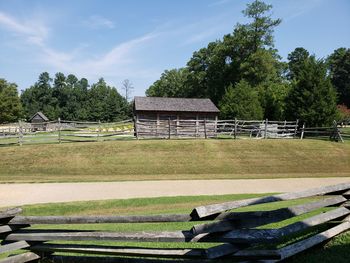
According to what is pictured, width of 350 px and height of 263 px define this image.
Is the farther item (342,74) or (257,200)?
(342,74)

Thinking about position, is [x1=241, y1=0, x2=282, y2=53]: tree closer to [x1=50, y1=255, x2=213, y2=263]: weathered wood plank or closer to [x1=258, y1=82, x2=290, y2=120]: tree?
[x1=258, y1=82, x2=290, y2=120]: tree

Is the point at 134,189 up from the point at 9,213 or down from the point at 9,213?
down

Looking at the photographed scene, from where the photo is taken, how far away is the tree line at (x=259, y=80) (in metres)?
36.8

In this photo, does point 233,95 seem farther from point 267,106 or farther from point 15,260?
point 15,260

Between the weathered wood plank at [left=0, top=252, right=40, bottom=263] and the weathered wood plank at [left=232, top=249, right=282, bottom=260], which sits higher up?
the weathered wood plank at [left=232, top=249, right=282, bottom=260]

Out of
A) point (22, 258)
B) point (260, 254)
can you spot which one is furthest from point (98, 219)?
point (260, 254)

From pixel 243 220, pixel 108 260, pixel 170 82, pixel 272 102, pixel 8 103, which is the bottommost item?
pixel 108 260

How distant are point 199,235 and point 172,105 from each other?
40.4 meters

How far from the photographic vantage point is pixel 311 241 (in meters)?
4.96

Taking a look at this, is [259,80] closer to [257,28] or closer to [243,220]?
[257,28]

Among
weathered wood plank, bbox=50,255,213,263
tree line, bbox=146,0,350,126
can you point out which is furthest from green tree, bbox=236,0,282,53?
weathered wood plank, bbox=50,255,213,263

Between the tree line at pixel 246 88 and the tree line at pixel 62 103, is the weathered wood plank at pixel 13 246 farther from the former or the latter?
the tree line at pixel 62 103

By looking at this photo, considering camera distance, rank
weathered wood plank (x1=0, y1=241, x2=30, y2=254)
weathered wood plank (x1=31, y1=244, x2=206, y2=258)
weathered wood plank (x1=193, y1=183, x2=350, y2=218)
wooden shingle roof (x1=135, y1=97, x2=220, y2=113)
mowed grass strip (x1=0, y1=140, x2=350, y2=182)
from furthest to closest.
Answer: wooden shingle roof (x1=135, y1=97, x2=220, y2=113) → mowed grass strip (x1=0, y1=140, x2=350, y2=182) → weathered wood plank (x1=0, y1=241, x2=30, y2=254) → weathered wood plank (x1=31, y1=244, x2=206, y2=258) → weathered wood plank (x1=193, y1=183, x2=350, y2=218)

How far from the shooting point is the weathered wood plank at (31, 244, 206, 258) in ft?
14.6
